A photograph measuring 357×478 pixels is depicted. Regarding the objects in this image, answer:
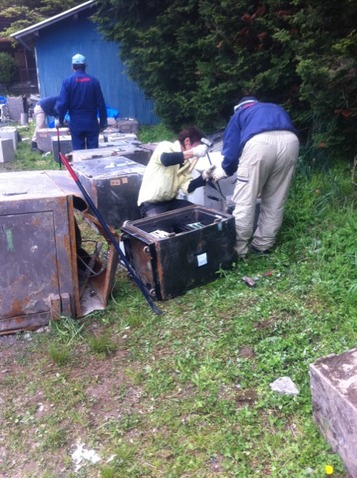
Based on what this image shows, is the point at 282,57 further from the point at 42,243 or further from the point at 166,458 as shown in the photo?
the point at 166,458

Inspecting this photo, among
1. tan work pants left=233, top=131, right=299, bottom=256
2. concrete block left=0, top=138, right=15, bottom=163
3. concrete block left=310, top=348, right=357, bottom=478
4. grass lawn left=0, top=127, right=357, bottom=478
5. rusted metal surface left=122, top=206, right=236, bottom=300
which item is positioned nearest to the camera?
concrete block left=310, top=348, right=357, bottom=478

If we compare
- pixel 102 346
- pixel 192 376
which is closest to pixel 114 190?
pixel 102 346

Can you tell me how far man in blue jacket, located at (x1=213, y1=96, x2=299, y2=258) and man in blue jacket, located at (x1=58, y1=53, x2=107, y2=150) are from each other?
3738mm

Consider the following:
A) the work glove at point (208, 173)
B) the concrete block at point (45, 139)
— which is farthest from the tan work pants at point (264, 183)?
the concrete block at point (45, 139)

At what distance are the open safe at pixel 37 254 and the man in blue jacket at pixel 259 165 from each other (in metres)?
1.31

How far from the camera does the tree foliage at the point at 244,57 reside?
483cm

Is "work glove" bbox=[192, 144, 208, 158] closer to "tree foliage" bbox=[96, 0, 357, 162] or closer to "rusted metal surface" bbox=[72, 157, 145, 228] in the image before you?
"tree foliage" bbox=[96, 0, 357, 162]

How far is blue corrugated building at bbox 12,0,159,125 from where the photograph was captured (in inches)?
563

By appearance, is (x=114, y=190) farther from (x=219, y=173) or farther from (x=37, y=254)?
(x=37, y=254)

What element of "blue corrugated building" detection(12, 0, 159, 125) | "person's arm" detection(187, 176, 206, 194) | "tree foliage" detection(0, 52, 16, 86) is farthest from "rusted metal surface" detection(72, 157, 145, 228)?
"tree foliage" detection(0, 52, 16, 86)

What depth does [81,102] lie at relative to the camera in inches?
306

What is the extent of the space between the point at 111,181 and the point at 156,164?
47.2 inches

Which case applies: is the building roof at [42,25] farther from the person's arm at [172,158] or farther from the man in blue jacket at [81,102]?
the person's arm at [172,158]

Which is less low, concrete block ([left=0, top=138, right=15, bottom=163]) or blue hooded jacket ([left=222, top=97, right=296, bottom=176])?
blue hooded jacket ([left=222, top=97, right=296, bottom=176])
